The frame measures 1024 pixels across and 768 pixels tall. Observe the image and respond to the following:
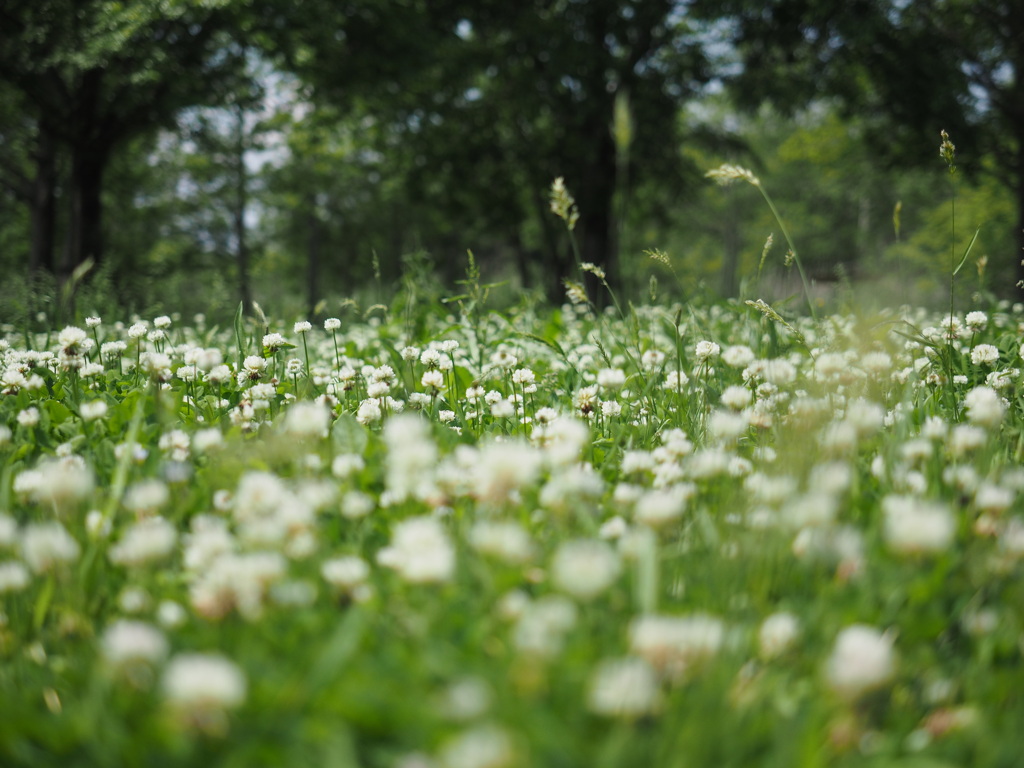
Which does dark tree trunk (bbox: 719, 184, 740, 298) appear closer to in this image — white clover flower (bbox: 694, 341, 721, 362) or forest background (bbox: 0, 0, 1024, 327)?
forest background (bbox: 0, 0, 1024, 327)

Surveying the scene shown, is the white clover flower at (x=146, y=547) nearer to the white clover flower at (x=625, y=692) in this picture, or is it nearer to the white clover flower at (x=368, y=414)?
the white clover flower at (x=625, y=692)

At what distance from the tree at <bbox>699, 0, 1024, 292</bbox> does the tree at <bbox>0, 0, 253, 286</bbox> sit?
8.01 metres

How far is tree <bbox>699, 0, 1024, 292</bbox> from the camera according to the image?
37.6 feet

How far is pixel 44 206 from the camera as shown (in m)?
12.4

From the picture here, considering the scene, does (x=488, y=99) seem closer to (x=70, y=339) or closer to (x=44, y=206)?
(x=44, y=206)

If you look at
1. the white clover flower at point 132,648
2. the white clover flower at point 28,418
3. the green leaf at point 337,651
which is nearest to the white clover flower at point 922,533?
the green leaf at point 337,651

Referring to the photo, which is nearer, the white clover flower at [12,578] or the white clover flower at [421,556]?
the white clover flower at [421,556]

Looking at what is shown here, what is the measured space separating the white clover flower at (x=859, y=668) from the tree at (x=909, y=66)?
12.1m

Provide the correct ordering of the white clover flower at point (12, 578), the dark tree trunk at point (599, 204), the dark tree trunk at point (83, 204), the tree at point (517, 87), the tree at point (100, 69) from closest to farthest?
the white clover flower at point (12, 578) → the tree at point (100, 69) → the dark tree trunk at point (83, 204) → the tree at point (517, 87) → the dark tree trunk at point (599, 204)

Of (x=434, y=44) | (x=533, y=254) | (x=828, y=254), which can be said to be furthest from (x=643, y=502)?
(x=828, y=254)

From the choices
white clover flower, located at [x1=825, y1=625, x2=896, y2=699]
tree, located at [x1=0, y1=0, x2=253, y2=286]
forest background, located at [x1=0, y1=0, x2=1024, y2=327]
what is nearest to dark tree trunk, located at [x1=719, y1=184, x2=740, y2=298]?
forest background, located at [x1=0, y1=0, x2=1024, y2=327]

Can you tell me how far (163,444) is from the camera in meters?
1.77

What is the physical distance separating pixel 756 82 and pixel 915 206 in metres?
27.1

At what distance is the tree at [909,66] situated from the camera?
11469 millimetres
